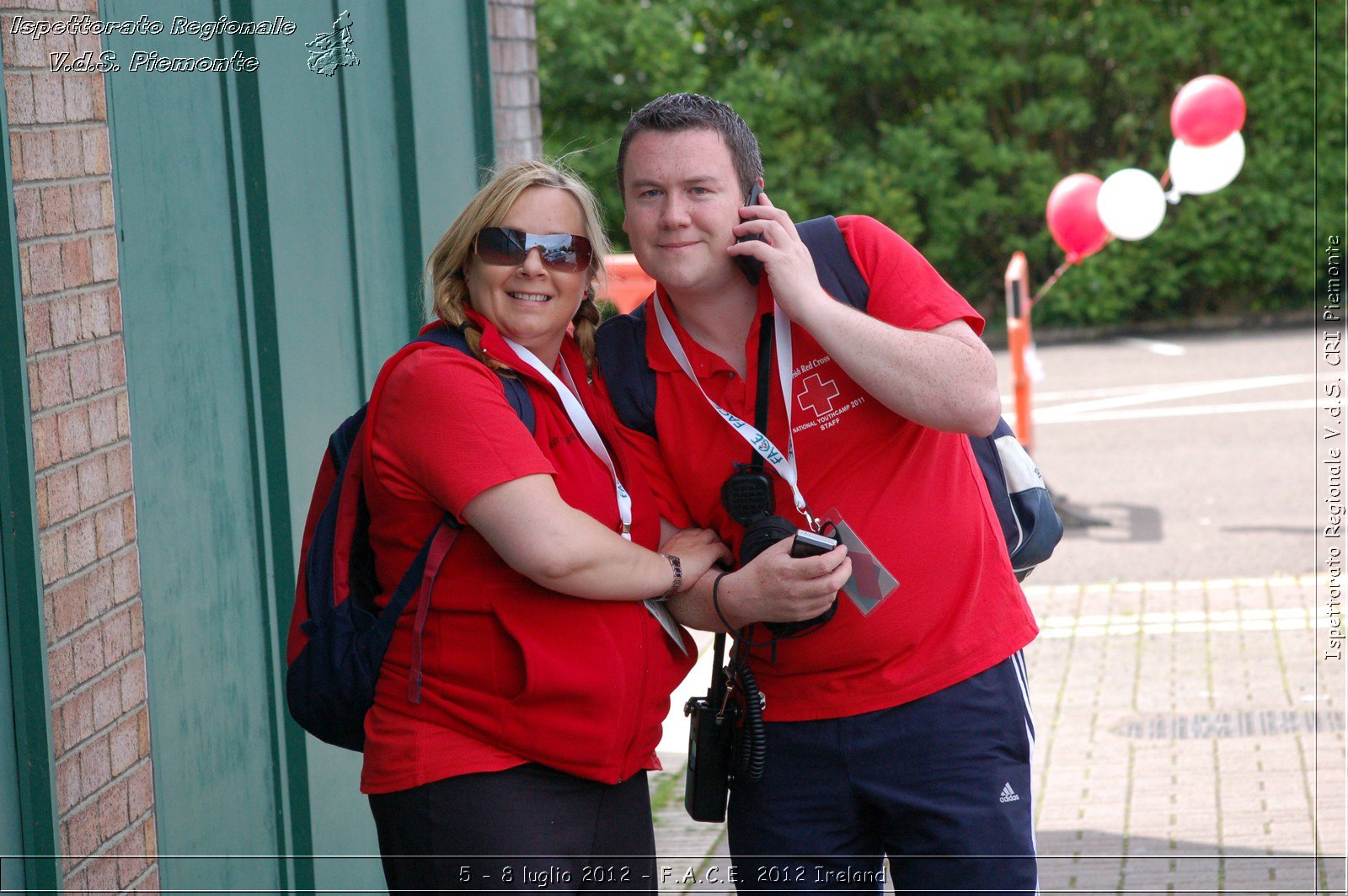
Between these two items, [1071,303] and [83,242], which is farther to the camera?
[1071,303]

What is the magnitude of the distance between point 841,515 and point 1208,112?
9.01 metres

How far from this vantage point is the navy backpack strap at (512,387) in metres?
2.36

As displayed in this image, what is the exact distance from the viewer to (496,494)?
2.23 m

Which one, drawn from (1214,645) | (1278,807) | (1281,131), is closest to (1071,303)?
(1281,131)

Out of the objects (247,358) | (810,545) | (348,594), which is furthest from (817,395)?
(247,358)

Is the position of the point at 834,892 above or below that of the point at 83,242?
below

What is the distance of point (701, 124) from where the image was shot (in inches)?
98.0

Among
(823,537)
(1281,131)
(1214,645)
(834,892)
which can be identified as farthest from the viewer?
(1281,131)

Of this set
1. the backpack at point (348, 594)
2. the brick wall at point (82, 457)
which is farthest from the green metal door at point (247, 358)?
the backpack at point (348, 594)

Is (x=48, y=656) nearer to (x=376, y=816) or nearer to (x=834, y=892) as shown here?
(x=376, y=816)

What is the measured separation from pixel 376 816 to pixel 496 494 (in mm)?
638

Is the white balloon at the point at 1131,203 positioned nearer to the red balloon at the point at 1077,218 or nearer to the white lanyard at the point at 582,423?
the red balloon at the point at 1077,218

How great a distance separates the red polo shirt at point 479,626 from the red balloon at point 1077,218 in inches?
345

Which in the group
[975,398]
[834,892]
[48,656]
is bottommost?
[834,892]
